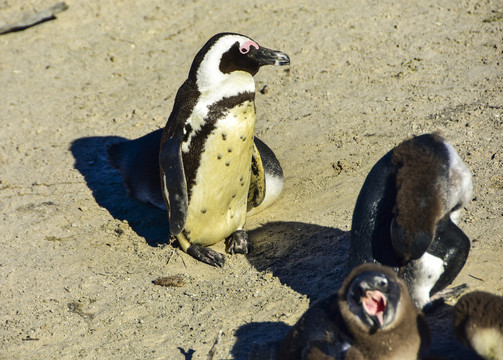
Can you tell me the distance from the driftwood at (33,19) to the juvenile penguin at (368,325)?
258 inches

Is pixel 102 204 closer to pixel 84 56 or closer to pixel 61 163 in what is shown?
pixel 61 163

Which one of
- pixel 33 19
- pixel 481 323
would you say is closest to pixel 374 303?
pixel 481 323

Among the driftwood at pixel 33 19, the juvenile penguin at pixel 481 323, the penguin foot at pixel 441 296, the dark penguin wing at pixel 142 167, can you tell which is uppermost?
the juvenile penguin at pixel 481 323

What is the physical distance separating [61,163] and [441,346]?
390cm

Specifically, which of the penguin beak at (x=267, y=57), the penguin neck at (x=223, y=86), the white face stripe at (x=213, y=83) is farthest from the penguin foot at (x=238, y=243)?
the penguin beak at (x=267, y=57)

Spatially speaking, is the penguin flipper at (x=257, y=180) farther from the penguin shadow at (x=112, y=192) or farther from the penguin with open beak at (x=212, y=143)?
the penguin shadow at (x=112, y=192)

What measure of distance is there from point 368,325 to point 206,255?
1.93 m

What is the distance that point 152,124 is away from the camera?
20.6 ft

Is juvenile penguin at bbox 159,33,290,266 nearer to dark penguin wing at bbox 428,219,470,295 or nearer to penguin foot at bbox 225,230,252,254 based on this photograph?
penguin foot at bbox 225,230,252,254

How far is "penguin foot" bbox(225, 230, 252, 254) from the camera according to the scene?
4508mm

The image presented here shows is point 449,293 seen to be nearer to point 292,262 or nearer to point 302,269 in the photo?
point 302,269

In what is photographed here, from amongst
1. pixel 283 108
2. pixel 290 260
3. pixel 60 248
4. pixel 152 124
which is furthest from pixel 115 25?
pixel 290 260

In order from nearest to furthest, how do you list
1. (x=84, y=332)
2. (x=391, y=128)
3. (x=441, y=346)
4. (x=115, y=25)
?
(x=441, y=346), (x=84, y=332), (x=391, y=128), (x=115, y=25)

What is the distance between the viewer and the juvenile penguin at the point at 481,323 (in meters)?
2.58
